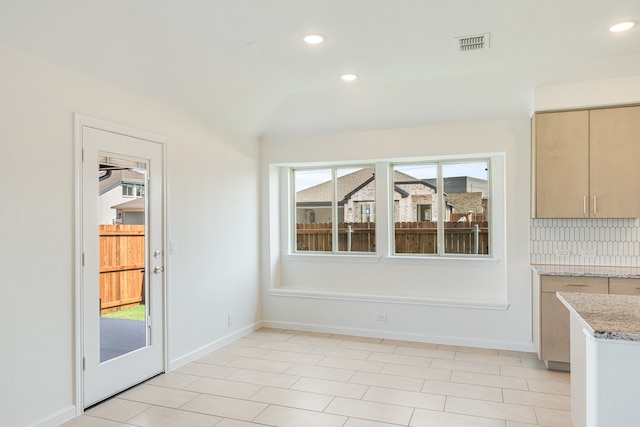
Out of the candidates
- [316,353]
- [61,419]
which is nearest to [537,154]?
[316,353]

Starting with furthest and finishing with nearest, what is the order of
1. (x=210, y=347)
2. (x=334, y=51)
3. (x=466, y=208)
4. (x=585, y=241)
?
(x=466, y=208) → (x=210, y=347) → (x=585, y=241) → (x=334, y=51)

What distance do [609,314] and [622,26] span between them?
2117 millimetres

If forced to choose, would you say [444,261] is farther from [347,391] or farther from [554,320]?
[347,391]

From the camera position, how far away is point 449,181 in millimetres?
5281

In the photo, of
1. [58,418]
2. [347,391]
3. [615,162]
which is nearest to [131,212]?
[58,418]

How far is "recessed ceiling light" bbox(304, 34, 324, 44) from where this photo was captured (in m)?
3.20

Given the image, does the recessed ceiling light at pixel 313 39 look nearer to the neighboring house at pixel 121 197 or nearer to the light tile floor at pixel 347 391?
the neighboring house at pixel 121 197

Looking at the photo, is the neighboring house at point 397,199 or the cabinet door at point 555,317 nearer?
the cabinet door at point 555,317

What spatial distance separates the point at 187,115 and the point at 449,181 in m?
2.97

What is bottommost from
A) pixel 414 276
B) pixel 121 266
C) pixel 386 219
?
pixel 414 276

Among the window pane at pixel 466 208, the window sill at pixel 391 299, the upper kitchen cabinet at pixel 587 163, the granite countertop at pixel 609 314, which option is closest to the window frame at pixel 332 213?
the window sill at pixel 391 299

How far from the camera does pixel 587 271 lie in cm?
401

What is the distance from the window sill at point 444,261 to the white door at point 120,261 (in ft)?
8.79

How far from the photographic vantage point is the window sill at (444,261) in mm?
5008
